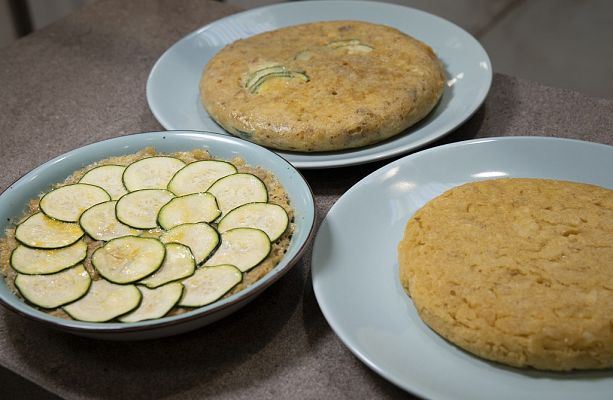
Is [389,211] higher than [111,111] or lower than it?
higher

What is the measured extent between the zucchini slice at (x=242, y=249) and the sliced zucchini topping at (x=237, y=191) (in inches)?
4.4

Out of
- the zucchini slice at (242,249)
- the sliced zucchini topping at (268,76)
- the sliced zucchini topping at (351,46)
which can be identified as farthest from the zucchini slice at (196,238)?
the sliced zucchini topping at (351,46)

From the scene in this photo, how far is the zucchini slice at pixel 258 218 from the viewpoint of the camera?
4.95ft

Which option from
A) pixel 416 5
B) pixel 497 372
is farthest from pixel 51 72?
pixel 416 5

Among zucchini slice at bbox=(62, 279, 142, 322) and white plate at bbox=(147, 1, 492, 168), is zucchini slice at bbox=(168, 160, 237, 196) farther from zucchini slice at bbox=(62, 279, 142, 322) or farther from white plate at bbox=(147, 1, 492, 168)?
zucchini slice at bbox=(62, 279, 142, 322)

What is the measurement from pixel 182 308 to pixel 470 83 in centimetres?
127

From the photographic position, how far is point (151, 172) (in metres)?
1.71

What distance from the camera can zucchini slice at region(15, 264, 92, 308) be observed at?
1353 mm

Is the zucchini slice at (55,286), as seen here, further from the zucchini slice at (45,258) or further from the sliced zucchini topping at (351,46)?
the sliced zucchini topping at (351,46)

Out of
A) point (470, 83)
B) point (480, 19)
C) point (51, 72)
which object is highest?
point (470, 83)

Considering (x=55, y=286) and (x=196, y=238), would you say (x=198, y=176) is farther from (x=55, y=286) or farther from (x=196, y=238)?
(x=55, y=286)

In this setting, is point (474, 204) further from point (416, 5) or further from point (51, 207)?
point (416, 5)

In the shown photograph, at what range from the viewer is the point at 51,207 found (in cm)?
160

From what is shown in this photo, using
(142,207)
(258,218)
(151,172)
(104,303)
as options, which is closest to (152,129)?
(151,172)
